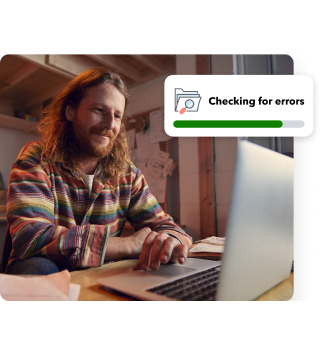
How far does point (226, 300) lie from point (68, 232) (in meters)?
0.31

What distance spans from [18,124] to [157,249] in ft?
2.09

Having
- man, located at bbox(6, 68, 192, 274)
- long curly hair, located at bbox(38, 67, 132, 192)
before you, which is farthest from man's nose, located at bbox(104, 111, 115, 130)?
long curly hair, located at bbox(38, 67, 132, 192)

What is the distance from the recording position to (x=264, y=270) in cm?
35

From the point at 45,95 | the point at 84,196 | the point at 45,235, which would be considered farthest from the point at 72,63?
the point at 45,235

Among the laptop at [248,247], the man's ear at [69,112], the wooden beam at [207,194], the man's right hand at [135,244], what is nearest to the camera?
the laptop at [248,247]

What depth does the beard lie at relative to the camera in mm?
650

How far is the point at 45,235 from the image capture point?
17.2 inches

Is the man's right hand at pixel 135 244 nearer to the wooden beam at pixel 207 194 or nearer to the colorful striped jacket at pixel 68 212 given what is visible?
the colorful striped jacket at pixel 68 212

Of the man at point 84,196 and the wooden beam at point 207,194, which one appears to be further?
the wooden beam at point 207,194

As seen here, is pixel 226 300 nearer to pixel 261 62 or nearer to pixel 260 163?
pixel 260 163

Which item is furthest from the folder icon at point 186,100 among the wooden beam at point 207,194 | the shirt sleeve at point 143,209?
the shirt sleeve at point 143,209

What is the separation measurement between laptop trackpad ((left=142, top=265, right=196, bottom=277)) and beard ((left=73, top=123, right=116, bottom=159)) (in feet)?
1.34

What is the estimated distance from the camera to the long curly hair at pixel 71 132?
648 millimetres

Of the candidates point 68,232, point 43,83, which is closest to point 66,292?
point 68,232
